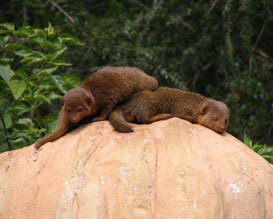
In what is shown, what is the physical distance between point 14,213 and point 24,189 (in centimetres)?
22

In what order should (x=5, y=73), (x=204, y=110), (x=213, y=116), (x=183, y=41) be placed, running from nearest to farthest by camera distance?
(x=213, y=116)
(x=204, y=110)
(x=5, y=73)
(x=183, y=41)

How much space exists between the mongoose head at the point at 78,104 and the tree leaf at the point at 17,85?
587mm

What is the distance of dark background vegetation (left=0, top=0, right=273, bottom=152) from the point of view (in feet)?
22.2

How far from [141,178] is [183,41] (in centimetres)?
447

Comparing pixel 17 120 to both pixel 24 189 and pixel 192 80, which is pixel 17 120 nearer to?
pixel 24 189

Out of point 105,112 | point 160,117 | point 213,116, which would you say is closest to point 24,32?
point 105,112

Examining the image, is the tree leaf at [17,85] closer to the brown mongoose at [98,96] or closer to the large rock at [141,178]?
the brown mongoose at [98,96]

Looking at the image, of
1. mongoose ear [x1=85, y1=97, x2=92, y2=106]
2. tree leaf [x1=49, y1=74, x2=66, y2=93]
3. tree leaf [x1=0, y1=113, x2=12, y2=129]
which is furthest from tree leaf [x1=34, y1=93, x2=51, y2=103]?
mongoose ear [x1=85, y1=97, x2=92, y2=106]

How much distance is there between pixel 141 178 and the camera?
348cm

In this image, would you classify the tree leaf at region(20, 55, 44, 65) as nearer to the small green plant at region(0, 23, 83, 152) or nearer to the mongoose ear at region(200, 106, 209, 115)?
the small green plant at region(0, 23, 83, 152)

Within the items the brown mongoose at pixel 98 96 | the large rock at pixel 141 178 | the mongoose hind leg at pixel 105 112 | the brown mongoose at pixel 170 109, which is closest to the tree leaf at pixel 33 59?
the brown mongoose at pixel 98 96

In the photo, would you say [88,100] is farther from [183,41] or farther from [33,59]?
[183,41]

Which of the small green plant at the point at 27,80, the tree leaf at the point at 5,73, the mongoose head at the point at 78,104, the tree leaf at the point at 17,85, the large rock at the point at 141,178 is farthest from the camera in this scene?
the small green plant at the point at 27,80

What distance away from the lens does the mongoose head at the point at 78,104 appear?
4.32m
